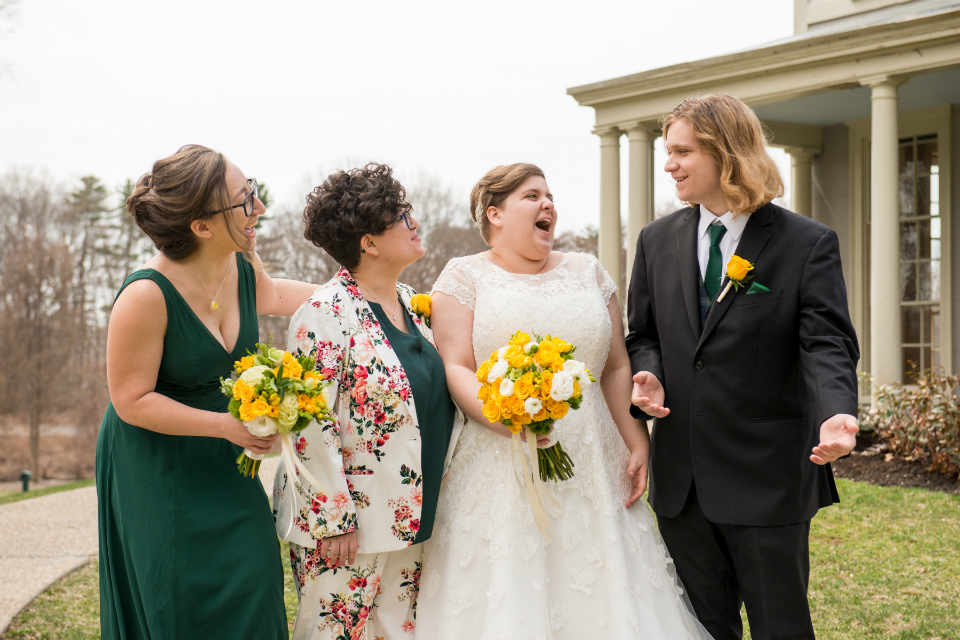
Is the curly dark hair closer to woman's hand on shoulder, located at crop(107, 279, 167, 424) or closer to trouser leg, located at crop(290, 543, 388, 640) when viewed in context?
woman's hand on shoulder, located at crop(107, 279, 167, 424)

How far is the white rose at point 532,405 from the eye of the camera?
2.78 m

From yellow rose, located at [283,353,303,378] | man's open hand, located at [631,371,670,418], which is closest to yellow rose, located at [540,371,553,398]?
man's open hand, located at [631,371,670,418]

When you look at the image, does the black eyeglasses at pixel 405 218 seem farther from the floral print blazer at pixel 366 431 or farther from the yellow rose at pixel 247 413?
the yellow rose at pixel 247 413

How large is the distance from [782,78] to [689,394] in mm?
8281

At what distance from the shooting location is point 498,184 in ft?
11.4

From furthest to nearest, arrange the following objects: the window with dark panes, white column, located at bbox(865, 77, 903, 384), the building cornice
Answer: the window with dark panes → white column, located at bbox(865, 77, 903, 384) → the building cornice

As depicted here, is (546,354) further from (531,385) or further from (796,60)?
(796,60)

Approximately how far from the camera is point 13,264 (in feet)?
97.6

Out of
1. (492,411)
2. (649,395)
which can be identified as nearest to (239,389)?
(492,411)

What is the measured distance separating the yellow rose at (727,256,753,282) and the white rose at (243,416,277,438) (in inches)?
68.4

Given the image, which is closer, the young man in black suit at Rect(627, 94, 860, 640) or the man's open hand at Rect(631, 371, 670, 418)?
the young man in black suit at Rect(627, 94, 860, 640)

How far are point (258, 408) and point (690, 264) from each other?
1.75 metres

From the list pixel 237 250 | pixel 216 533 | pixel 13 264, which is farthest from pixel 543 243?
pixel 13 264

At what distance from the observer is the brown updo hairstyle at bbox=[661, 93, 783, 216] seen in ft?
9.98
